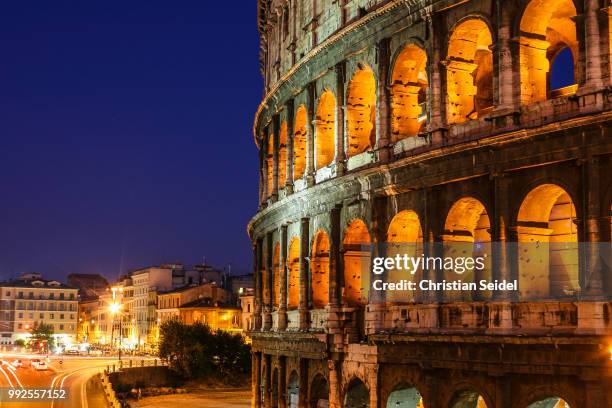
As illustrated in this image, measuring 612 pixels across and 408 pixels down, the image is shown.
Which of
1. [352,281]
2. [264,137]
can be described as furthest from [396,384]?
[264,137]

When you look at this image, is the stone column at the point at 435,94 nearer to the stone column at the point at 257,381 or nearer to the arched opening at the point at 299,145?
the arched opening at the point at 299,145

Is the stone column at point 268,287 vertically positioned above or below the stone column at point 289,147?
below

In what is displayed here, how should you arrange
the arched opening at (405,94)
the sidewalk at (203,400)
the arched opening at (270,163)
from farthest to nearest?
the sidewalk at (203,400)
the arched opening at (270,163)
the arched opening at (405,94)

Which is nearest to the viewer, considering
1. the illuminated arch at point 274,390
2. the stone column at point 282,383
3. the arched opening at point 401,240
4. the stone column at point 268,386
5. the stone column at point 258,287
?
the arched opening at point 401,240

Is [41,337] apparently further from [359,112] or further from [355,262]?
[359,112]

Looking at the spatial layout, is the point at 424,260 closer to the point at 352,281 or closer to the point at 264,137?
the point at 352,281

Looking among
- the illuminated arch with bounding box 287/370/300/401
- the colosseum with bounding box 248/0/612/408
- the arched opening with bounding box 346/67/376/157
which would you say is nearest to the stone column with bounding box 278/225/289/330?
the colosseum with bounding box 248/0/612/408

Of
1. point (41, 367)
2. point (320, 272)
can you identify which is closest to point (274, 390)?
point (320, 272)

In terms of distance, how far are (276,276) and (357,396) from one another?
8.78 m

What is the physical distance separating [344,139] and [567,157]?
944 cm

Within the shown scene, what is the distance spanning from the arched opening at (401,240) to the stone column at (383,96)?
1751 mm

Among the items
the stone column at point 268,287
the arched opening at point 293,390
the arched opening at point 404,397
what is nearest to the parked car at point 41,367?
the stone column at point 268,287

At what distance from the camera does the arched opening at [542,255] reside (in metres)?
19.8

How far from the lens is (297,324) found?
29.5 meters
